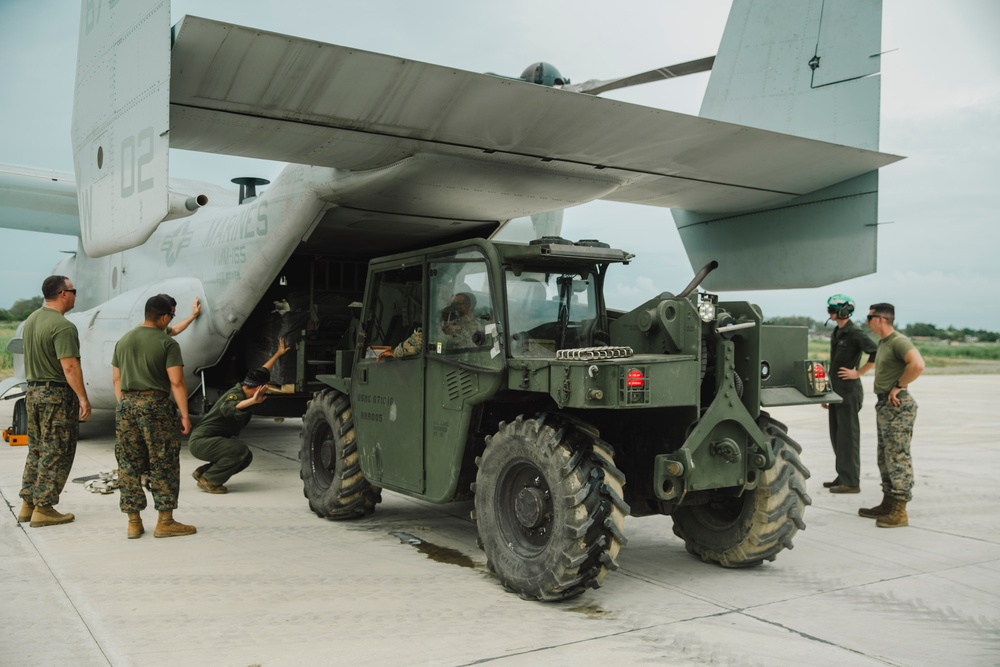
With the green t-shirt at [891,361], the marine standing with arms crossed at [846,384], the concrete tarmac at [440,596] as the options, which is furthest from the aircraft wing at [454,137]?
the concrete tarmac at [440,596]

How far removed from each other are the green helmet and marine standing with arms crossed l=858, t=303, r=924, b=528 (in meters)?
0.93

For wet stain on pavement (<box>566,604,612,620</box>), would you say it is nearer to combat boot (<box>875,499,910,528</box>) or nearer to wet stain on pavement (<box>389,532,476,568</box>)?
wet stain on pavement (<box>389,532,476,568</box>)

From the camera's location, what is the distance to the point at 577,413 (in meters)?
5.09

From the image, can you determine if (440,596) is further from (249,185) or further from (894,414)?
(249,185)

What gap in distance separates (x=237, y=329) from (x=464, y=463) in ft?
16.1

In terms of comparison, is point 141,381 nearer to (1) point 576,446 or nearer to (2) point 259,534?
(2) point 259,534

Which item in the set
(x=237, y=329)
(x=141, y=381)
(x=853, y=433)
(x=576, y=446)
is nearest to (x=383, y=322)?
(x=141, y=381)

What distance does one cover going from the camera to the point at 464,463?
5.26m

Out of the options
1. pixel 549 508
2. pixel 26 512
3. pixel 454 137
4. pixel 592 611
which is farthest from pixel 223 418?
pixel 592 611

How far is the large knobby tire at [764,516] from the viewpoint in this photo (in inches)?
196

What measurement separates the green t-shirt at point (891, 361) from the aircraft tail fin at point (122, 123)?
5.55 m

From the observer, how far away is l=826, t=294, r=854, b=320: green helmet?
7.66 m

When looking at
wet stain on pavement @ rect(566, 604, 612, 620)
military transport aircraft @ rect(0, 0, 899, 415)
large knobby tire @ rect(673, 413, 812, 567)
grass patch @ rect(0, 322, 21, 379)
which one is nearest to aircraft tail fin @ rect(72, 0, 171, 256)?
military transport aircraft @ rect(0, 0, 899, 415)

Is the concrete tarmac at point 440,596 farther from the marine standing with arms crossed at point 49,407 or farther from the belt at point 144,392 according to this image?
the belt at point 144,392
